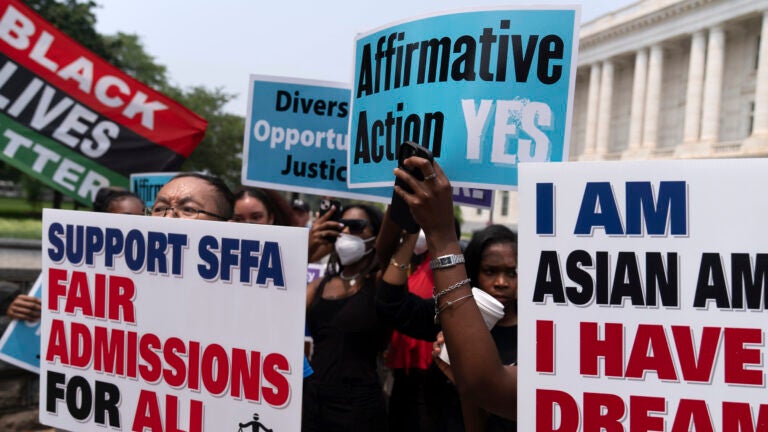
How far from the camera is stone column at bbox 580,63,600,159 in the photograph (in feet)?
162

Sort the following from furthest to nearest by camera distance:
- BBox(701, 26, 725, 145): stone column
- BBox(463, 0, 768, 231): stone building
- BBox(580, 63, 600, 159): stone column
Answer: BBox(580, 63, 600, 159): stone column < BBox(701, 26, 725, 145): stone column < BBox(463, 0, 768, 231): stone building

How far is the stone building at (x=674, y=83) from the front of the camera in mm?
38281

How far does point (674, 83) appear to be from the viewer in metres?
44.6

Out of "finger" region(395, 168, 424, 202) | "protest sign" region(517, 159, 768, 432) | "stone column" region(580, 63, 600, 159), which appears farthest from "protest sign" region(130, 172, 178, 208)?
"stone column" region(580, 63, 600, 159)

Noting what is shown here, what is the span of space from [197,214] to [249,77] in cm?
189

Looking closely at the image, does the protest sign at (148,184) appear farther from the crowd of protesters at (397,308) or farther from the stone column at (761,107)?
the stone column at (761,107)

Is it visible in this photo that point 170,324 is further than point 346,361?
No

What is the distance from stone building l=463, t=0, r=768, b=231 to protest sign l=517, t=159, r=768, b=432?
36.6 metres

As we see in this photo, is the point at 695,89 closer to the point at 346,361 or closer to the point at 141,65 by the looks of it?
the point at 141,65

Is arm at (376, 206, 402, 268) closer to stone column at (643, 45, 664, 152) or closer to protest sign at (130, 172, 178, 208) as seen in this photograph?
protest sign at (130, 172, 178, 208)

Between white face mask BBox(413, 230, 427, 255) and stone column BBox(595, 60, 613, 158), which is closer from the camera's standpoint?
white face mask BBox(413, 230, 427, 255)

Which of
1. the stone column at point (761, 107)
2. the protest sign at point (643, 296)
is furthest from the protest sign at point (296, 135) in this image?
the stone column at point (761, 107)

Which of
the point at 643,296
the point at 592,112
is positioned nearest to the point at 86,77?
the point at 643,296

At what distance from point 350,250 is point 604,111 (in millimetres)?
48993
